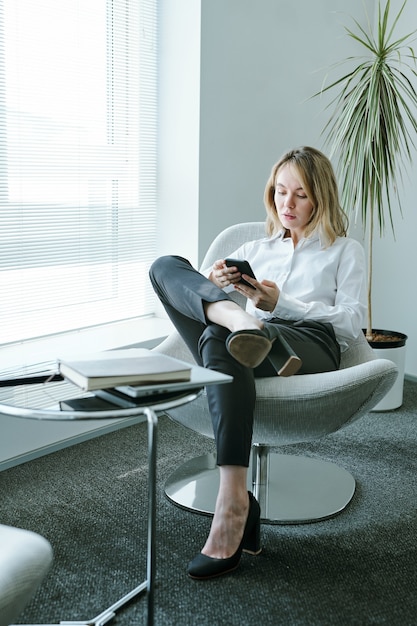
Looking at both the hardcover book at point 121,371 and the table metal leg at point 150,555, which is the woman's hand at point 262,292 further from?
the table metal leg at point 150,555

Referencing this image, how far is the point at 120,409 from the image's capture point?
1.39 m

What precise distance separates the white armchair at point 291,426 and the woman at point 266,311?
83mm

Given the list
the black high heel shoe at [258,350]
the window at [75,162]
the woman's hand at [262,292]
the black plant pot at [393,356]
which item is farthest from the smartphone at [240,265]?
the black plant pot at [393,356]

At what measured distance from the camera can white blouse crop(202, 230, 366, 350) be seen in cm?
224

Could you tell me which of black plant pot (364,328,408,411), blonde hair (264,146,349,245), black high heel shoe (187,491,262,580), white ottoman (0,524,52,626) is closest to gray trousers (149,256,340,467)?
black high heel shoe (187,491,262,580)

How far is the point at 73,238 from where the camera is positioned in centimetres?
295

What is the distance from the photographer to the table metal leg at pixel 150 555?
139 centimetres

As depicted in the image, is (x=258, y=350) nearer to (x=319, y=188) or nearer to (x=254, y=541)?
(x=254, y=541)

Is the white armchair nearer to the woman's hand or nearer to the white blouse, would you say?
the white blouse

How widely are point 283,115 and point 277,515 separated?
1943 mm

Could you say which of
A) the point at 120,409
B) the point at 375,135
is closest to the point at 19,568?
the point at 120,409

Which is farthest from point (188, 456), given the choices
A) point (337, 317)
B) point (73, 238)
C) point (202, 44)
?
point (202, 44)

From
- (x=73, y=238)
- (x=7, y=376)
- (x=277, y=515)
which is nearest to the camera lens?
(x=7, y=376)

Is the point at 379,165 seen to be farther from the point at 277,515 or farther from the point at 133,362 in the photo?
the point at 133,362
